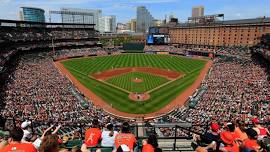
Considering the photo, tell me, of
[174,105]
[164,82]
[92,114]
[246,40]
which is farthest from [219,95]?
[246,40]

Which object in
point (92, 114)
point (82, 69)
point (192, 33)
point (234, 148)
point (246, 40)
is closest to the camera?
point (234, 148)

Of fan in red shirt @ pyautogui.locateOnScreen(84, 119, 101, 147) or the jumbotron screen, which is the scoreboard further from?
fan in red shirt @ pyautogui.locateOnScreen(84, 119, 101, 147)

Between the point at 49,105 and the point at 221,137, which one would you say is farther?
the point at 49,105

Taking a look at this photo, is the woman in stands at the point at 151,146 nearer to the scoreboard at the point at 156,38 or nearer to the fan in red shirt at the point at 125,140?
the fan in red shirt at the point at 125,140

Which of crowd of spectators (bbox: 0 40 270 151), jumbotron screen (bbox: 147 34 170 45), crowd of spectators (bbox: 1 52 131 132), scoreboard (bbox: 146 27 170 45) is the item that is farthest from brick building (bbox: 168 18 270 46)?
crowd of spectators (bbox: 1 52 131 132)

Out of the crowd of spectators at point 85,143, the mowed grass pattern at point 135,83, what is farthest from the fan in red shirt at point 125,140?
the mowed grass pattern at point 135,83

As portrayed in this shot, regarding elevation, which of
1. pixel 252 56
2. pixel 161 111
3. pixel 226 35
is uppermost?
pixel 226 35

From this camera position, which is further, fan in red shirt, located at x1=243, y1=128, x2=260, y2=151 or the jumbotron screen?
the jumbotron screen

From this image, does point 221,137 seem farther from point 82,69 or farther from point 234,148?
point 82,69
